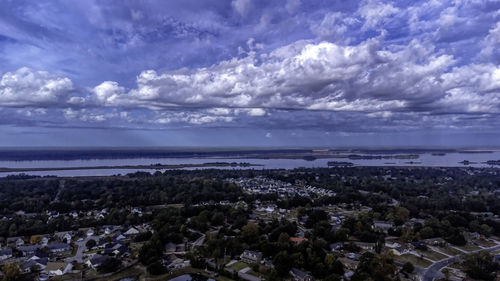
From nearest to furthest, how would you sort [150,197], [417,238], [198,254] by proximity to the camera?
[198,254], [417,238], [150,197]

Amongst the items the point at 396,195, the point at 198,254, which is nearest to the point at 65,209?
the point at 198,254

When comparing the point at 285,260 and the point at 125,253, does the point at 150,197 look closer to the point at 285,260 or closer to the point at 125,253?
the point at 125,253

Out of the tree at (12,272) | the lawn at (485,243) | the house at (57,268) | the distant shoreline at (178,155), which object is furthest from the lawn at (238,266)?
the distant shoreline at (178,155)

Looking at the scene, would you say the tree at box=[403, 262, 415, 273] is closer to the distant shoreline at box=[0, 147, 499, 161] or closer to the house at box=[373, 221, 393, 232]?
the house at box=[373, 221, 393, 232]

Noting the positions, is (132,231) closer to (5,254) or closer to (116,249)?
(116,249)

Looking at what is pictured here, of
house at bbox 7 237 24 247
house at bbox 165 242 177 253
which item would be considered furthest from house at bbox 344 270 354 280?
house at bbox 7 237 24 247

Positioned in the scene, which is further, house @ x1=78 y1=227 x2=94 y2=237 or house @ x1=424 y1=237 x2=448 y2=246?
house @ x1=78 y1=227 x2=94 y2=237

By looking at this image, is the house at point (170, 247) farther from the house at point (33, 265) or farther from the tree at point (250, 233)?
the house at point (33, 265)
